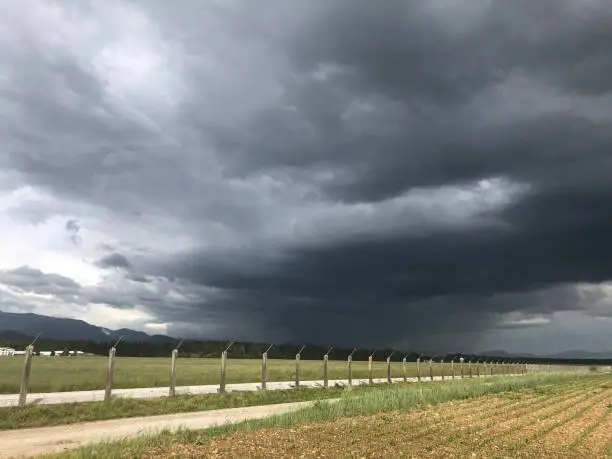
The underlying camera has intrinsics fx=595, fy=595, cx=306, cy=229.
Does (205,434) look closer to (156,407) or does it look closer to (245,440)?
(245,440)

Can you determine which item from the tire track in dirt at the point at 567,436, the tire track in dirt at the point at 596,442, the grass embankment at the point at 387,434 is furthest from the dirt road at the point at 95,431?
the tire track in dirt at the point at 596,442

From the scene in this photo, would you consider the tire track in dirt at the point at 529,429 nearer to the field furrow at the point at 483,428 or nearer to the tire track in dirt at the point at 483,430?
the field furrow at the point at 483,428

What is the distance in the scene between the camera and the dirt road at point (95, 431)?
15.8 meters

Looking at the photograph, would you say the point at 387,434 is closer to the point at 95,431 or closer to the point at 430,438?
the point at 430,438

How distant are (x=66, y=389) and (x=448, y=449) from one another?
2250 cm

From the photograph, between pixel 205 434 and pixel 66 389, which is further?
pixel 66 389

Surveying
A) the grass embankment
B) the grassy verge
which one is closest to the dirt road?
the grassy verge

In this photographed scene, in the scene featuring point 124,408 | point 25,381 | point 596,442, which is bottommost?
point 596,442

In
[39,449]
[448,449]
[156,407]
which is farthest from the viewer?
[156,407]

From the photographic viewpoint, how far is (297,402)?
31.3m

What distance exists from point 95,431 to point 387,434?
928 centimetres

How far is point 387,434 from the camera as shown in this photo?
18609 millimetres

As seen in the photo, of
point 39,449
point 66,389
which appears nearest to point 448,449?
point 39,449

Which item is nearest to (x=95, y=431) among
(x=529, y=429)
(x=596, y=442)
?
(x=529, y=429)
